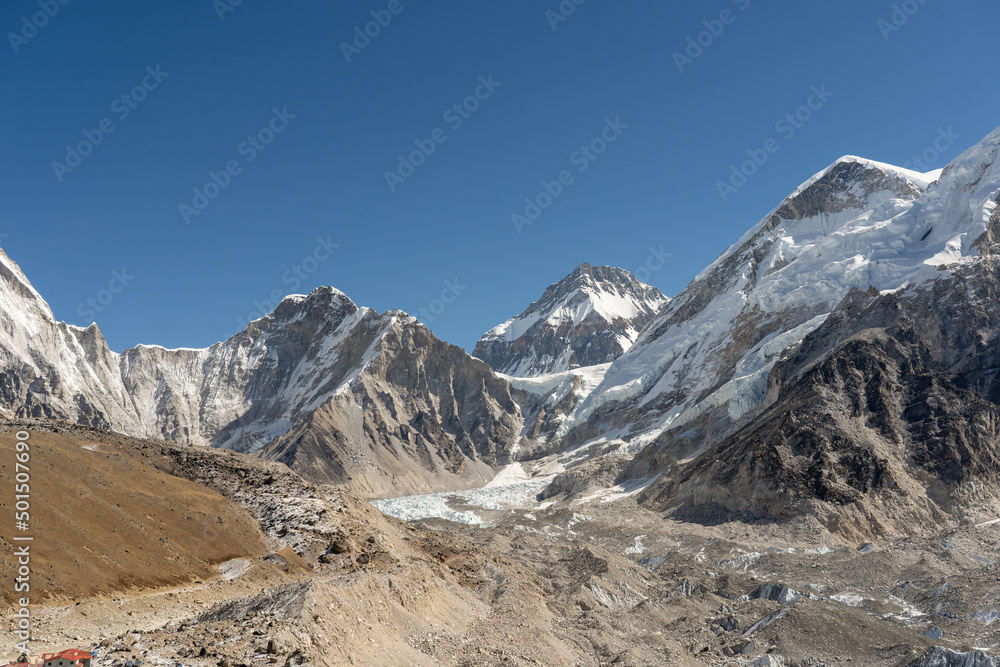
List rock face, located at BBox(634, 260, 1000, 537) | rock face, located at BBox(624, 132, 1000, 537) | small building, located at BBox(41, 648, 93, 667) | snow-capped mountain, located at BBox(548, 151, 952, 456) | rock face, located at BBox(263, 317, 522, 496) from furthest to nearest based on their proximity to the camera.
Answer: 1. rock face, located at BBox(263, 317, 522, 496)
2. snow-capped mountain, located at BBox(548, 151, 952, 456)
3. rock face, located at BBox(624, 132, 1000, 537)
4. rock face, located at BBox(634, 260, 1000, 537)
5. small building, located at BBox(41, 648, 93, 667)

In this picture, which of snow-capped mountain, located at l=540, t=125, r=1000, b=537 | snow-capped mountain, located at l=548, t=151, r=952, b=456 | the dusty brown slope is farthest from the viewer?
snow-capped mountain, located at l=548, t=151, r=952, b=456

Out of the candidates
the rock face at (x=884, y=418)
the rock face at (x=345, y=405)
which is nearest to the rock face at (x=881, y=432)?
the rock face at (x=884, y=418)

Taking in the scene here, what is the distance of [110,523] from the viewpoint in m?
27.9

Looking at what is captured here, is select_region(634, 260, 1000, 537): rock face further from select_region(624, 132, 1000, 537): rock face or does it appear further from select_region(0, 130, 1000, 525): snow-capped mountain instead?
select_region(0, 130, 1000, 525): snow-capped mountain

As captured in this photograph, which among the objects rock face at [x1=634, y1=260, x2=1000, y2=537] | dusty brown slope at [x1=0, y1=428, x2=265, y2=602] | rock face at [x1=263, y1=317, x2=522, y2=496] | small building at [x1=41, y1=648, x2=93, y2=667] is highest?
rock face at [x1=263, y1=317, x2=522, y2=496]

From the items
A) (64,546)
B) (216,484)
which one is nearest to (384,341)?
(216,484)

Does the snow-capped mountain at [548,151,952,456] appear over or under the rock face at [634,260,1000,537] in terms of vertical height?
over

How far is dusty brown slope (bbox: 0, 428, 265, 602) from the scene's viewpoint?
80.1 feet

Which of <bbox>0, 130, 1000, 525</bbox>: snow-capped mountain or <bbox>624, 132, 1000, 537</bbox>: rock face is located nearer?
<bbox>624, 132, 1000, 537</bbox>: rock face

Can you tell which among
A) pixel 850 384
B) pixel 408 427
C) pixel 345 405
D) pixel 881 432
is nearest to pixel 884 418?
pixel 881 432

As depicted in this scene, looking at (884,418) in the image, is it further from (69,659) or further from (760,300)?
(69,659)

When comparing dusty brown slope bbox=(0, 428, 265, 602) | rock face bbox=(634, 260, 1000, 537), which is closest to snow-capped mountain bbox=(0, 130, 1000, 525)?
rock face bbox=(634, 260, 1000, 537)

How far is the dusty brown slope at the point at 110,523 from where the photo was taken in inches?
961

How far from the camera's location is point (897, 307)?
99.9 meters
